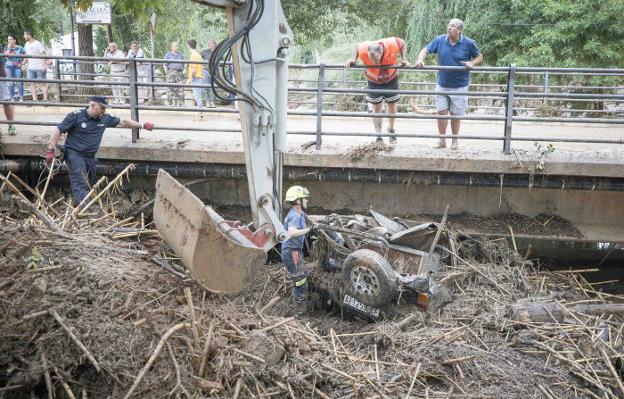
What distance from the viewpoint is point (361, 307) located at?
7.74 metres

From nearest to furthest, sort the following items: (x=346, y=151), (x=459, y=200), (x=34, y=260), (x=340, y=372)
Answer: (x=340, y=372) < (x=34, y=260) < (x=346, y=151) < (x=459, y=200)

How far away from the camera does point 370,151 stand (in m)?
9.78

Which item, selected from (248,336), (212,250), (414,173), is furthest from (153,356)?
(414,173)

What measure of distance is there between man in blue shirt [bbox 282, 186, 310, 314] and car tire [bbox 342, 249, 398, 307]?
0.60m

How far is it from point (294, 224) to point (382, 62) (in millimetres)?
3632

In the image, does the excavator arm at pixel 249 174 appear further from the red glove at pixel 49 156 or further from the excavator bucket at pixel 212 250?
the red glove at pixel 49 156

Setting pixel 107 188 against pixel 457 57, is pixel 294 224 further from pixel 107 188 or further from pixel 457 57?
pixel 457 57

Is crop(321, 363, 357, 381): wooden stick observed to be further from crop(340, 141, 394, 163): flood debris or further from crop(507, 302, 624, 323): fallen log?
crop(340, 141, 394, 163): flood debris

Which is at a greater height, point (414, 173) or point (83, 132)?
point (83, 132)

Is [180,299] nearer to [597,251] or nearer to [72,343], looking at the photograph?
[72,343]

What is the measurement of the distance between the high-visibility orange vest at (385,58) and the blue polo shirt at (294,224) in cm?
324

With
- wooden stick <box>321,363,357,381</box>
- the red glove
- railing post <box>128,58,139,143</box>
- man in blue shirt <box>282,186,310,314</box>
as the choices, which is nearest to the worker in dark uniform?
the red glove

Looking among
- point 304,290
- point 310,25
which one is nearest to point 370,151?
point 304,290

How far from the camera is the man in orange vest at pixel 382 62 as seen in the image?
10.3 meters
